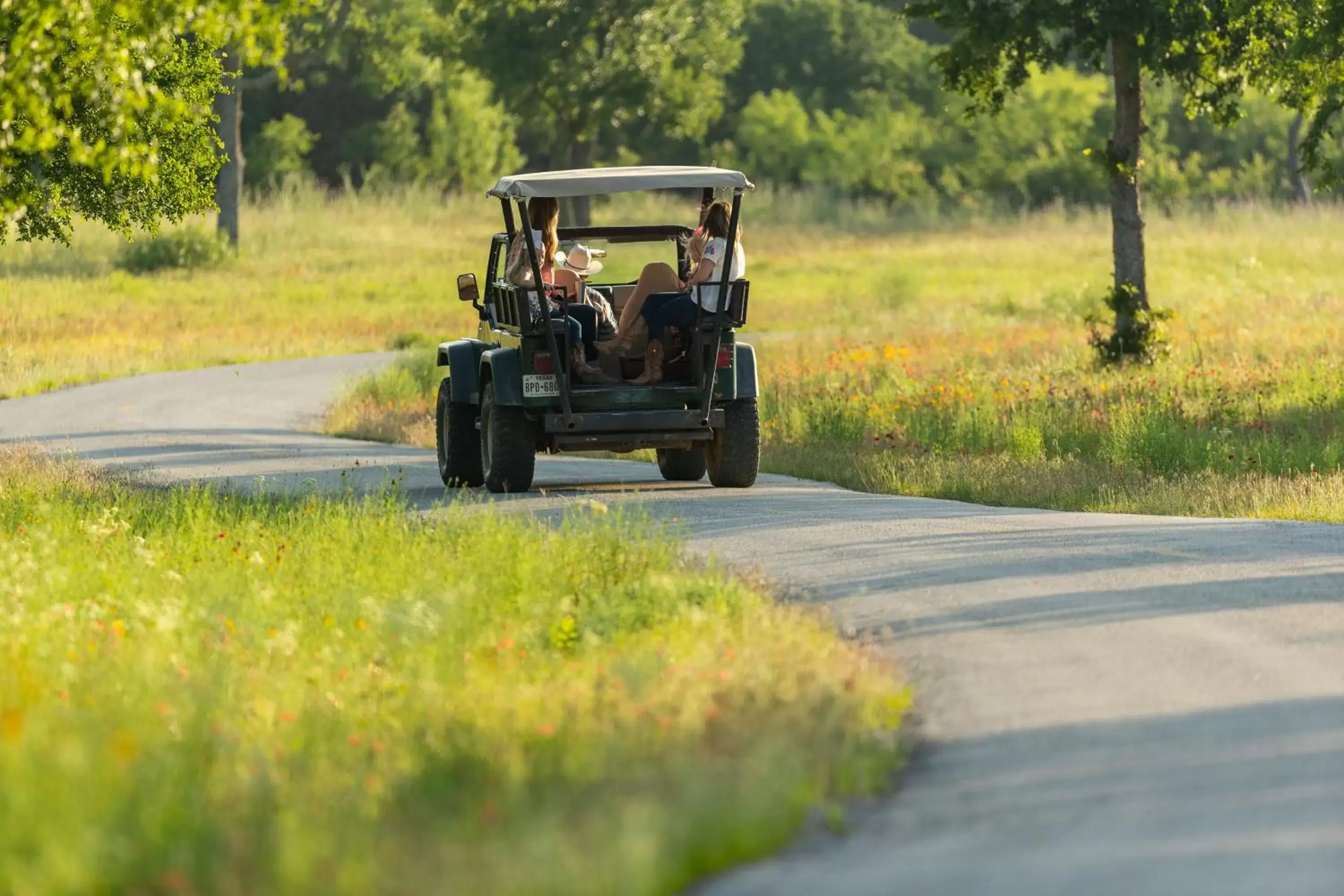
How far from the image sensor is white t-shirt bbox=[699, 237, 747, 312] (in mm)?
15688

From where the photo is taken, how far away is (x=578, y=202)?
62312 mm

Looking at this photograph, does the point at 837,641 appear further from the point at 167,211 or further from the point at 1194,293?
the point at 1194,293

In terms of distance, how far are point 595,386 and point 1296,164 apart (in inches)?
2505

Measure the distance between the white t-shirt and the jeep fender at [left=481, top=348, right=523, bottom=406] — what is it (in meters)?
1.34

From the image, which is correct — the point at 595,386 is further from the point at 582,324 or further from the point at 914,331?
the point at 914,331

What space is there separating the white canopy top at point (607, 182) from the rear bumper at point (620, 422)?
1517 millimetres

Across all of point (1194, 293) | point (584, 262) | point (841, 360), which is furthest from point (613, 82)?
point (584, 262)

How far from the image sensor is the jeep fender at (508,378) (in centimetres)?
1574

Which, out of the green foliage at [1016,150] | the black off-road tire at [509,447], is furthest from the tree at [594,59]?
the black off-road tire at [509,447]

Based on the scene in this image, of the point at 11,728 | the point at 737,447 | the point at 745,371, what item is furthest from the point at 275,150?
the point at 11,728

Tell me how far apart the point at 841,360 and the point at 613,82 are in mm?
35652

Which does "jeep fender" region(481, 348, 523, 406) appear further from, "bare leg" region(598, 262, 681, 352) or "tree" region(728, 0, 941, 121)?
"tree" region(728, 0, 941, 121)

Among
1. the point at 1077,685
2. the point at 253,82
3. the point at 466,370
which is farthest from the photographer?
the point at 253,82

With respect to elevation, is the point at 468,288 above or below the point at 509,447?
above
